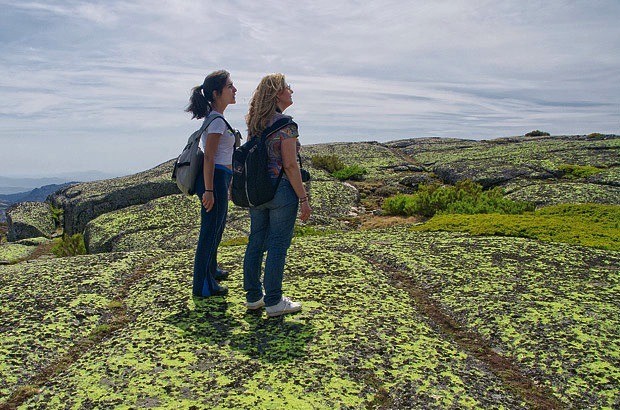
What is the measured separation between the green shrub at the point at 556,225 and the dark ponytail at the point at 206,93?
6805 mm

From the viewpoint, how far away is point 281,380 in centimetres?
494

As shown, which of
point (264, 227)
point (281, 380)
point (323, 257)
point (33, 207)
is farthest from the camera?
point (33, 207)

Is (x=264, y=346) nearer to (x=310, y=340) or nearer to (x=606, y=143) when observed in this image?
(x=310, y=340)

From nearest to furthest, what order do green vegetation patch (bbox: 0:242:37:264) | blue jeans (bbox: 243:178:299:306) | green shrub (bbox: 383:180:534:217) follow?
1. blue jeans (bbox: 243:178:299:306)
2. green shrub (bbox: 383:180:534:217)
3. green vegetation patch (bbox: 0:242:37:264)

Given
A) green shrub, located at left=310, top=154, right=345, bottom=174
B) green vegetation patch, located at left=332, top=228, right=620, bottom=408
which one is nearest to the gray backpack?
green vegetation patch, located at left=332, top=228, right=620, bottom=408

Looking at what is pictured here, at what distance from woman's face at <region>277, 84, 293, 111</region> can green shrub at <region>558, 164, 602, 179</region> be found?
16570mm

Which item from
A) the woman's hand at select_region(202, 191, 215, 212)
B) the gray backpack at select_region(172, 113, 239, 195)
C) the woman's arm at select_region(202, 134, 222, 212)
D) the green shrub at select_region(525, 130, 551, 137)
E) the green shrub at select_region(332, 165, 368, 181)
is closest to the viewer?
the woman's arm at select_region(202, 134, 222, 212)

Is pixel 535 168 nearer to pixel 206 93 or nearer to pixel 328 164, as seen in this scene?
pixel 328 164

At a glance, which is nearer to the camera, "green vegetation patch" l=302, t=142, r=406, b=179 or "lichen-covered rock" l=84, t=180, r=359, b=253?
"lichen-covered rock" l=84, t=180, r=359, b=253

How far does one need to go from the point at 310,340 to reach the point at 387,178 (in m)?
17.0

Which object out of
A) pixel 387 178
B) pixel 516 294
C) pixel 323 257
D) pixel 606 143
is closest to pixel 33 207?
pixel 387 178

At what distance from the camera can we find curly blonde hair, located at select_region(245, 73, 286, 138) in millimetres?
6367

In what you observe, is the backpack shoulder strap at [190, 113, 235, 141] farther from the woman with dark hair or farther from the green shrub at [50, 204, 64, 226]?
the green shrub at [50, 204, 64, 226]

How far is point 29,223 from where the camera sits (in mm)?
22391
